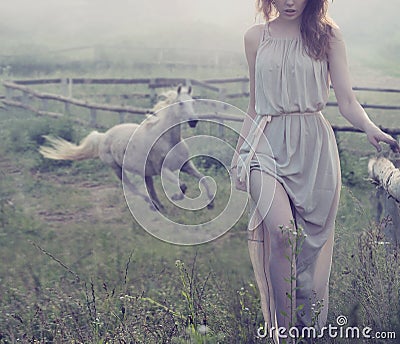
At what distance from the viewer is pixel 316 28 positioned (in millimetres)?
3273

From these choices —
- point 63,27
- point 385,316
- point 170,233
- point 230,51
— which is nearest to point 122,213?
point 170,233

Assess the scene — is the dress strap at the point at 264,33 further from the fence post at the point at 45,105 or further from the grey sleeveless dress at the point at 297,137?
the fence post at the point at 45,105

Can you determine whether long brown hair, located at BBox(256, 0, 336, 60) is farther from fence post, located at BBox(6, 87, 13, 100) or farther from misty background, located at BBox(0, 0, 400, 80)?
misty background, located at BBox(0, 0, 400, 80)

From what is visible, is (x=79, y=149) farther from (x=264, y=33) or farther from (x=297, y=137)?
(x=297, y=137)

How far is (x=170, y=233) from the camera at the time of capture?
382 centimetres

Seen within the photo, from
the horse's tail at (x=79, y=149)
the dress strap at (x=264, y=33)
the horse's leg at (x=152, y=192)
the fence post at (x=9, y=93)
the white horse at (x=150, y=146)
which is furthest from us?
the fence post at (x=9, y=93)

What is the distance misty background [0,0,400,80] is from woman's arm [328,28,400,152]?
13.9m

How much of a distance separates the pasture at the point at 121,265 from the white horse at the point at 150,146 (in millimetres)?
599

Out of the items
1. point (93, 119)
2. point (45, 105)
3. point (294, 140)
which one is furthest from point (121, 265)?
point (45, 105)

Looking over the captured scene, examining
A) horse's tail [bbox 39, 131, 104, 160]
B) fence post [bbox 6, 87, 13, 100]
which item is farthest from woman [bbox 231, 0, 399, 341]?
fence post [bbox 6, 87, 13, 100]

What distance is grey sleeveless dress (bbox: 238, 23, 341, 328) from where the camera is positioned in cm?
330

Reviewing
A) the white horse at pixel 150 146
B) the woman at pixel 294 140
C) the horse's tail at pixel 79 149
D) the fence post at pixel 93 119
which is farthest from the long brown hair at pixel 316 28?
the fence post at pixel 93 119

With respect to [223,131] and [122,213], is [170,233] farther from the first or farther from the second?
[223,131]

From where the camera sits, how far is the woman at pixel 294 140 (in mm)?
3268
